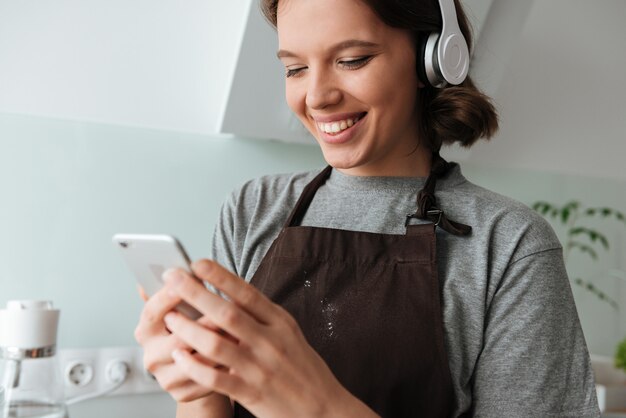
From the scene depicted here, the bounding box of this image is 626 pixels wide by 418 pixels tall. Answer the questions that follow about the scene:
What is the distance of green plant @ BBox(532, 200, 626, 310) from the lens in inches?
84.3

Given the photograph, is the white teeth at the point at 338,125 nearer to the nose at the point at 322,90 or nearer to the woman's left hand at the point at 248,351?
the nose at the point at 322,90

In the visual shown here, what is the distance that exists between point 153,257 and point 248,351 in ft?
0.42

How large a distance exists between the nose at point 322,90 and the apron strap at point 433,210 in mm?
200

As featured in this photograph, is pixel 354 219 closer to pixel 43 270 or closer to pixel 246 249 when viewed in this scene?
pixel 246 249

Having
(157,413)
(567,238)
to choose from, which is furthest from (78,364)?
(567,238)

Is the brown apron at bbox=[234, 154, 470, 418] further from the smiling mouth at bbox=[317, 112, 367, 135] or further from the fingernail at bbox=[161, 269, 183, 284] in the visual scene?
the fingernail at bbox=[161, 269, 183, 284]

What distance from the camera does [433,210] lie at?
104 centimetres

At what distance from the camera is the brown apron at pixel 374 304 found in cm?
95

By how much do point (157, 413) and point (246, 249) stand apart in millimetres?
644

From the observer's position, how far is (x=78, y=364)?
1.49m

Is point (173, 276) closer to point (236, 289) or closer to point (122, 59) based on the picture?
point (236, 289)

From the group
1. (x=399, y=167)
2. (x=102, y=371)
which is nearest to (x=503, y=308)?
(x=399, y=167)

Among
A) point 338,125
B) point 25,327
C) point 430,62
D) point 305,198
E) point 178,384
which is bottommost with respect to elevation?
point 25,327

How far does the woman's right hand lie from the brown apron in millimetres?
276
